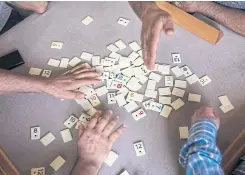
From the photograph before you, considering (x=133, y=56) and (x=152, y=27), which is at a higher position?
(x=152, y=27)

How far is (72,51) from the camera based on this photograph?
1.49 metres

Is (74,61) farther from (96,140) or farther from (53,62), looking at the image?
(96,140)

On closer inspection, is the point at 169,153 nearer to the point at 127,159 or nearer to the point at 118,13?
the point at 127,159

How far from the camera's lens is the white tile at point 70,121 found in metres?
1.30

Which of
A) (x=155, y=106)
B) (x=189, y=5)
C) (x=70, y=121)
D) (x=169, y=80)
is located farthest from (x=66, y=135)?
(x=189, y=5)

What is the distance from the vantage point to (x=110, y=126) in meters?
1.28

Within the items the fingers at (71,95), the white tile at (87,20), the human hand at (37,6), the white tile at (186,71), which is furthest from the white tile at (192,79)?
the human hand at (37,6)

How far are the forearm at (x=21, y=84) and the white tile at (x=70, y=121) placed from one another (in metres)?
0.17

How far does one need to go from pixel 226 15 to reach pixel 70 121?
0.86m

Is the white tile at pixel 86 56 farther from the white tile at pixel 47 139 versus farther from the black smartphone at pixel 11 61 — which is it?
the white tile at pixel 47 139

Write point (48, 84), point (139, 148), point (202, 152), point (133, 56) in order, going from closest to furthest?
1. point (202, 152)
2. point (139, 148)
3. point (48, 84)
4. point (133, 56)

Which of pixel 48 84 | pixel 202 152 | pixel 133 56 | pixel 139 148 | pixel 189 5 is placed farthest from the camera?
pixel 189 5

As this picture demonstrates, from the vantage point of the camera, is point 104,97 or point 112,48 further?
point 112,48

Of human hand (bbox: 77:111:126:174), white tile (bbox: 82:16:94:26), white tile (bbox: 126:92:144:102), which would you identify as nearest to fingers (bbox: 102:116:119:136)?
human hand (bbox: 77:111:126:174)
